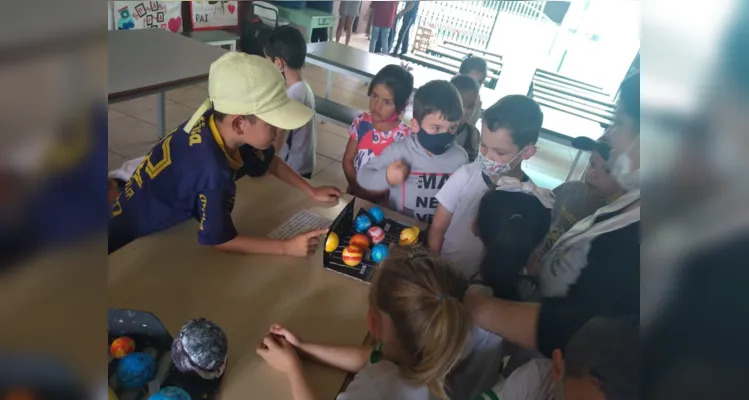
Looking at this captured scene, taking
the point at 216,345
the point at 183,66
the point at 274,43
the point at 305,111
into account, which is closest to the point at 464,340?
the point at 216,345

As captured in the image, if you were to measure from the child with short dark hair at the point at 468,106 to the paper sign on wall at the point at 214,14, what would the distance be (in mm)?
2988

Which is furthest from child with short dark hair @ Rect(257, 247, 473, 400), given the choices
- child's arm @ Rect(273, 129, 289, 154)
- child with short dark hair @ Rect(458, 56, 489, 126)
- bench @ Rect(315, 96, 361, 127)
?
bench @ Rect(315, 96, 361, 127)

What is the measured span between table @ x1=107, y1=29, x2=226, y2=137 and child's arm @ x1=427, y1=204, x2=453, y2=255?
1329mm

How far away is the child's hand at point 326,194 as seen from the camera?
128 cm

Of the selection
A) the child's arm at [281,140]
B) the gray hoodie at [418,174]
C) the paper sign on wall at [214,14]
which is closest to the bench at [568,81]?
the gray hoodie at [418,174]

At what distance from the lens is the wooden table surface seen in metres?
1.94

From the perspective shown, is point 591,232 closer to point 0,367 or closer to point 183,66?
point 0,367

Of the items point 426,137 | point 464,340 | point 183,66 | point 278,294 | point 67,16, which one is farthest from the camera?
point 183,66

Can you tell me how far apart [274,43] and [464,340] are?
1.41m

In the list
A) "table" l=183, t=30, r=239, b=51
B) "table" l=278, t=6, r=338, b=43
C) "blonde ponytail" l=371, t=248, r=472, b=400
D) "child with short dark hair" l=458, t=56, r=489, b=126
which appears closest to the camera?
"blonde ponytail" l=371, t=248, r=472, b=400

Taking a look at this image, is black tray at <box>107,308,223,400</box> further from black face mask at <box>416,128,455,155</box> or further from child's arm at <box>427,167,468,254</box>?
black face mask at <box>416,128,455,155</box>

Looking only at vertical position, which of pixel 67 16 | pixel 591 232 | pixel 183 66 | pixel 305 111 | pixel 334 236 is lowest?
pixel 183 66

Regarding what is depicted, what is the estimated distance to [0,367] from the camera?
118mm

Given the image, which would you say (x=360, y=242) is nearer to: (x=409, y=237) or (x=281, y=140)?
(x=409, y=237)
